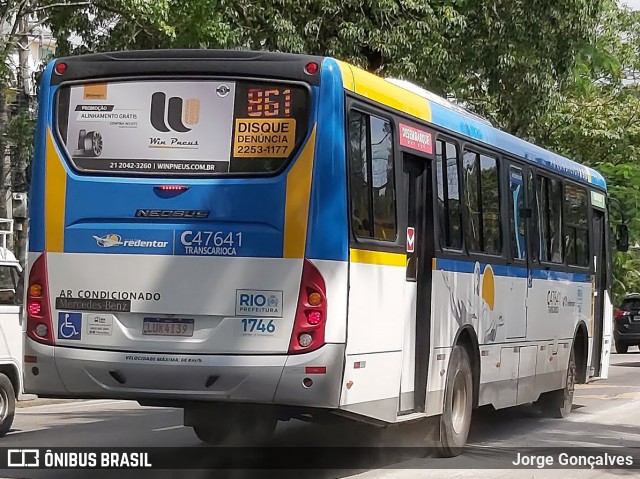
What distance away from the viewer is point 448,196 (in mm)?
11703

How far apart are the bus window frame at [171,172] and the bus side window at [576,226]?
7.52 m

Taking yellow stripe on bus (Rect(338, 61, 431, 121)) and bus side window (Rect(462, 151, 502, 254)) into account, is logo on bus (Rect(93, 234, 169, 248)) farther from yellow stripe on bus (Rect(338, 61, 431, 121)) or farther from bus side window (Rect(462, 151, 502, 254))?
bus side window (Rect(462, 151, 502, 254))

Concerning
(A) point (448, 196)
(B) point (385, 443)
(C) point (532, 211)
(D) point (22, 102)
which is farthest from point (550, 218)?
(D) point (22, 102)

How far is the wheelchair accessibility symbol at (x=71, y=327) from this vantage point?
31.1 feet

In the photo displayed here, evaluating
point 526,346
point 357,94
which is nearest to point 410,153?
point 357,94

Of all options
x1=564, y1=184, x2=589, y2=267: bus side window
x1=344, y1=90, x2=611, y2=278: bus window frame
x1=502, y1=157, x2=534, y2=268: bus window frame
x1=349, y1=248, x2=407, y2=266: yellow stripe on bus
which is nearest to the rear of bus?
x1=349, y1=248, x2=407, y2=266: yellow stripe on bus

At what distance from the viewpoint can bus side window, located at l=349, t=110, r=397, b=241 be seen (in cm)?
955

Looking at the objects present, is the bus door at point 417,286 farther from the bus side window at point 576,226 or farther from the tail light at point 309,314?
the bus side window at point 576,226

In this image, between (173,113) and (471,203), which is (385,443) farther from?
(173,113)

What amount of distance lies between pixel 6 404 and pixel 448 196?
5.27 meters

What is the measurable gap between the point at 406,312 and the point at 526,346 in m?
4.10

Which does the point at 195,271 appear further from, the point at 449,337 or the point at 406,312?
the point at 449,337

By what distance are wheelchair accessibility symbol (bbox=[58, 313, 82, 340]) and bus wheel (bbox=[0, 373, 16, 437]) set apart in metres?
4.07

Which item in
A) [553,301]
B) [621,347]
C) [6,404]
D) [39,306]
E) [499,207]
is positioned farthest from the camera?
[621,347]
